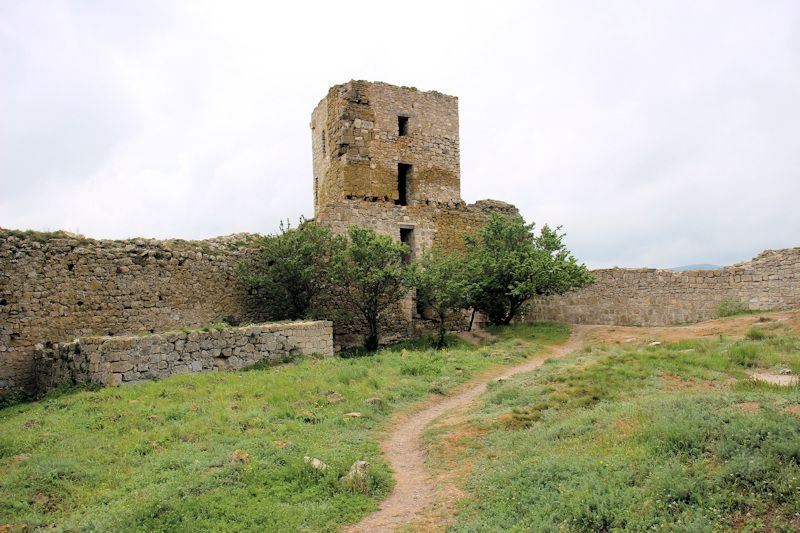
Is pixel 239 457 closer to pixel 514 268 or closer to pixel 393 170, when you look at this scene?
pixel 514 268

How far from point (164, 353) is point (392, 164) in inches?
437

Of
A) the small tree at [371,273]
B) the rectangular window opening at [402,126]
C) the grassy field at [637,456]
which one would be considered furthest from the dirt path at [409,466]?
the rectangular window opening at [402,126]

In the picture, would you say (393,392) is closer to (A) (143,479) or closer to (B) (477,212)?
(A) (143,479)

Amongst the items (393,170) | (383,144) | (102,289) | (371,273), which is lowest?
(102,289)

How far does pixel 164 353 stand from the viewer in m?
12.8

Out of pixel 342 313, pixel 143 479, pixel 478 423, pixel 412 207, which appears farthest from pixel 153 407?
pixel 412 207

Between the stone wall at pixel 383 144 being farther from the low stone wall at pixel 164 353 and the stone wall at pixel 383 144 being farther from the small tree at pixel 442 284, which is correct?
the low stone wall at pixel 164 353

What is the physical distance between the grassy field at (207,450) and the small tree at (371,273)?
14.1 ft

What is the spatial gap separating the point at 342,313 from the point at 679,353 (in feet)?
32.8

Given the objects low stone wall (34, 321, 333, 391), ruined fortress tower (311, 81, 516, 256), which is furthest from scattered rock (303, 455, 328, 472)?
ruined fortress tower (311, 81, 516, 256)

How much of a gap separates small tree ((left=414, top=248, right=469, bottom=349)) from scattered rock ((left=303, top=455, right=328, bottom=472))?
32.3 feet

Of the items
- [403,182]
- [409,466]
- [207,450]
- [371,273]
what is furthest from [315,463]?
[403,182]

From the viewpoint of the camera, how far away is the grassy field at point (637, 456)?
216 inches

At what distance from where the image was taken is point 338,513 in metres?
6.87
